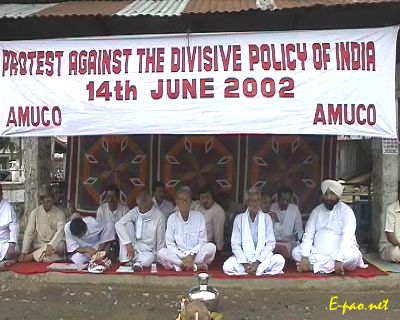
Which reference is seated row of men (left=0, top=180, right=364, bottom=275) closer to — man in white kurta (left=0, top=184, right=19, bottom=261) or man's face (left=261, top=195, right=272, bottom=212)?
man in white kurta (left=0, top=184, right=19, bottom=261)

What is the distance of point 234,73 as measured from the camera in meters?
5.62

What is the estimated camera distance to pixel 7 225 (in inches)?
271

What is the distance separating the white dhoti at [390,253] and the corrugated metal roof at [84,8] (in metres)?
4.32

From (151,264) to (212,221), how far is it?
1.07 meters

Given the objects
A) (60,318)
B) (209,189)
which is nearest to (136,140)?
(209,189)

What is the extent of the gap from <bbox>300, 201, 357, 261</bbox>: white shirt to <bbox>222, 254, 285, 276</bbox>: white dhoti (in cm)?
37

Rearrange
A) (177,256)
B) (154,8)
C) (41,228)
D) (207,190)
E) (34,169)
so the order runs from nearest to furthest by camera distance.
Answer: (154,8) → (177,256) → (41,228) → (207,190) → (34,169)

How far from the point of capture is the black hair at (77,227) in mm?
6656

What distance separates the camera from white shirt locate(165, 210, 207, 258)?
6501mm

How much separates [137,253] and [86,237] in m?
0.77

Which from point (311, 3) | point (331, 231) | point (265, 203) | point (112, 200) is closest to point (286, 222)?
point (265, 203)

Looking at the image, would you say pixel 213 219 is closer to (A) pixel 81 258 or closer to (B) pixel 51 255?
(A) pixel 81 258

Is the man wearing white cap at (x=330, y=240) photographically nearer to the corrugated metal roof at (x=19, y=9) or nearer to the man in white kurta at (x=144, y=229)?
the man in white kurta at (x=144, y=229)

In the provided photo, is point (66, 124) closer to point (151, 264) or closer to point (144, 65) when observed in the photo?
point (144, 65)
